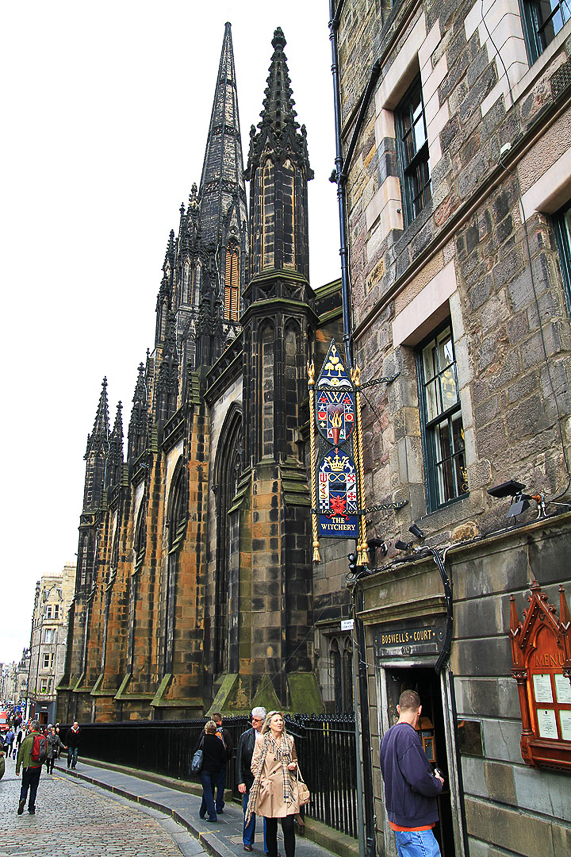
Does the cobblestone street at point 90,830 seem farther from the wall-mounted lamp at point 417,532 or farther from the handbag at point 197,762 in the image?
the wall-mounted lamp at point 417,532

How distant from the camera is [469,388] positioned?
613 cm

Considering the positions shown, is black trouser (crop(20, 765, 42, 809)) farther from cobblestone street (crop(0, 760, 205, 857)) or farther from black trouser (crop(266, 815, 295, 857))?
black trouser (crop(266, 815, 295, 857))

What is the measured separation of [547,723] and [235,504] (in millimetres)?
10941

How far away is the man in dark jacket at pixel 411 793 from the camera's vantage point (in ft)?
14.5

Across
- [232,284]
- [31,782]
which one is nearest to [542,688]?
[31,782]

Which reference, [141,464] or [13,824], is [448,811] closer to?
[13,824]

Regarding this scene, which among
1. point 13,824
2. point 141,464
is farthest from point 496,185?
point 141,464

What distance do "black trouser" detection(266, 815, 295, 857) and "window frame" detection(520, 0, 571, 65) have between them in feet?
22.9

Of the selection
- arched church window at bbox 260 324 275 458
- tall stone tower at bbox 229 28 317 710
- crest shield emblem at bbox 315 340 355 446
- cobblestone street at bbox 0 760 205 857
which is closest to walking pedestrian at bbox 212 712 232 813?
cobblestone street at bbox 0 760 205 857

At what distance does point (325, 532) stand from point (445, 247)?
3.32 metres

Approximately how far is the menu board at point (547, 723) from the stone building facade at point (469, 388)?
0.03m

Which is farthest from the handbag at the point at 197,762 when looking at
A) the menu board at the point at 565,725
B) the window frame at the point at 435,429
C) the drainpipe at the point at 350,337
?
the menu board at the point at 565,725

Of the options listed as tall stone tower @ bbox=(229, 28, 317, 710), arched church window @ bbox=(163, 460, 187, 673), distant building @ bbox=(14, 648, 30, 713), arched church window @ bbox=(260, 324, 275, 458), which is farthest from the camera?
distant building @ bbox=(14, 648, 30, 713)

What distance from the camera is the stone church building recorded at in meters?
14.1
